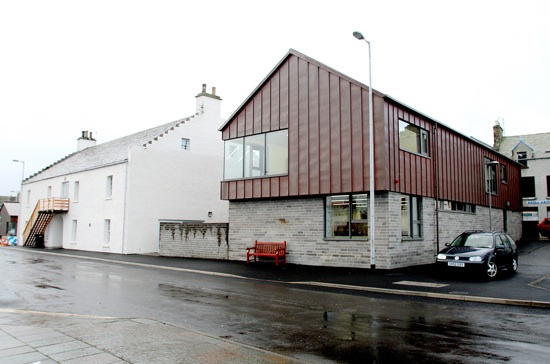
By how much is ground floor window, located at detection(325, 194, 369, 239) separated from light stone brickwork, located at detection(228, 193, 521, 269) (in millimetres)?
296

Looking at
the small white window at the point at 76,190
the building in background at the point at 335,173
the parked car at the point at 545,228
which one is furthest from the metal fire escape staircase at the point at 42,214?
the parked car at the point at 545,228

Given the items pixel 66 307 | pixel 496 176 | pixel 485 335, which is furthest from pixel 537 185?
pixel 66 307

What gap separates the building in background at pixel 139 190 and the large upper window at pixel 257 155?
9.06 meters

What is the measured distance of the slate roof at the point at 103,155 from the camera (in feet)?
98.8

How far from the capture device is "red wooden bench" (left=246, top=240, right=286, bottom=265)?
60.8 ft

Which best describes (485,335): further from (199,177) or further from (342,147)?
(199,177)

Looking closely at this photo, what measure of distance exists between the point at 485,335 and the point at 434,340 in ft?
3.37

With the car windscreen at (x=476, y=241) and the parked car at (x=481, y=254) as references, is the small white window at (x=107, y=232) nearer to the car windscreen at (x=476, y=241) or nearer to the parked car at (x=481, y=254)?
the parked car at (x=481, y=254)

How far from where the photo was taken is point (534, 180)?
1563 inches

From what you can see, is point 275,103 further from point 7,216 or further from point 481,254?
point 7,216

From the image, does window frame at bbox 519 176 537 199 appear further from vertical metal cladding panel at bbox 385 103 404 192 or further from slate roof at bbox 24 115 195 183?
slate roof at bbox 24 115 195 183

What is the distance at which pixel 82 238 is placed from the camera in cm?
3216

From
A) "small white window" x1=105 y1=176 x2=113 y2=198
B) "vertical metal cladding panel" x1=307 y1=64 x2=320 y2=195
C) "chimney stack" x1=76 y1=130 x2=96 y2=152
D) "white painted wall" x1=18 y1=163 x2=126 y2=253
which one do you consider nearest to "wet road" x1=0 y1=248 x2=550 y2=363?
"vertical metal cladding panel" x1=307 y1=64 x2=320 y2=195

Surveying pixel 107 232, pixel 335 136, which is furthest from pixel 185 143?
pixel 335 136
